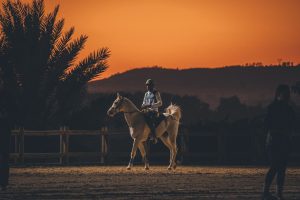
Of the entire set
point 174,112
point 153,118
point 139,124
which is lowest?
point 139,124

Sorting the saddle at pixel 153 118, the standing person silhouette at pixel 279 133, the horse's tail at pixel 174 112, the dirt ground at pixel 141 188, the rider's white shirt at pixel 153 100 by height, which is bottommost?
the dirt ground at pixel 141 188

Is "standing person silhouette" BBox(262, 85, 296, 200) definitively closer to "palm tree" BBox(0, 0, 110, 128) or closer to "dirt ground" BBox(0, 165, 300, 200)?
"dirt ground" BBox(0, 165, 300, 200)

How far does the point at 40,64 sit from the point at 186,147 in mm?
7076

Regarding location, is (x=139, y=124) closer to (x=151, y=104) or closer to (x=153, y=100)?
(x=151, y=104)

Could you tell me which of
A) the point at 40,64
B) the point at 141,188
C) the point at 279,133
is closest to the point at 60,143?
the point at 40,64

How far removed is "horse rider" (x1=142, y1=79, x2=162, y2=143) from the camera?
2523 centimetres

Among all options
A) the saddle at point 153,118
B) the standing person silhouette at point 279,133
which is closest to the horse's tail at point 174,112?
the saddle at point 153,118

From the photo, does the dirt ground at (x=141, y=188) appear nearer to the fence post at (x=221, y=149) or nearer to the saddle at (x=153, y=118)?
the saddle at (x=153, y=118)

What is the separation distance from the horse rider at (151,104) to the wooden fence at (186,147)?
5552 millimetres

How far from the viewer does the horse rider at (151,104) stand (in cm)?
2523

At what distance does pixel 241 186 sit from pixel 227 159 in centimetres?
1607

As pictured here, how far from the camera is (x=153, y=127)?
26656 mm

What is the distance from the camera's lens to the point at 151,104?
25.4 metres

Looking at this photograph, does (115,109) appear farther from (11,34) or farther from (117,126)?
(117,126)
